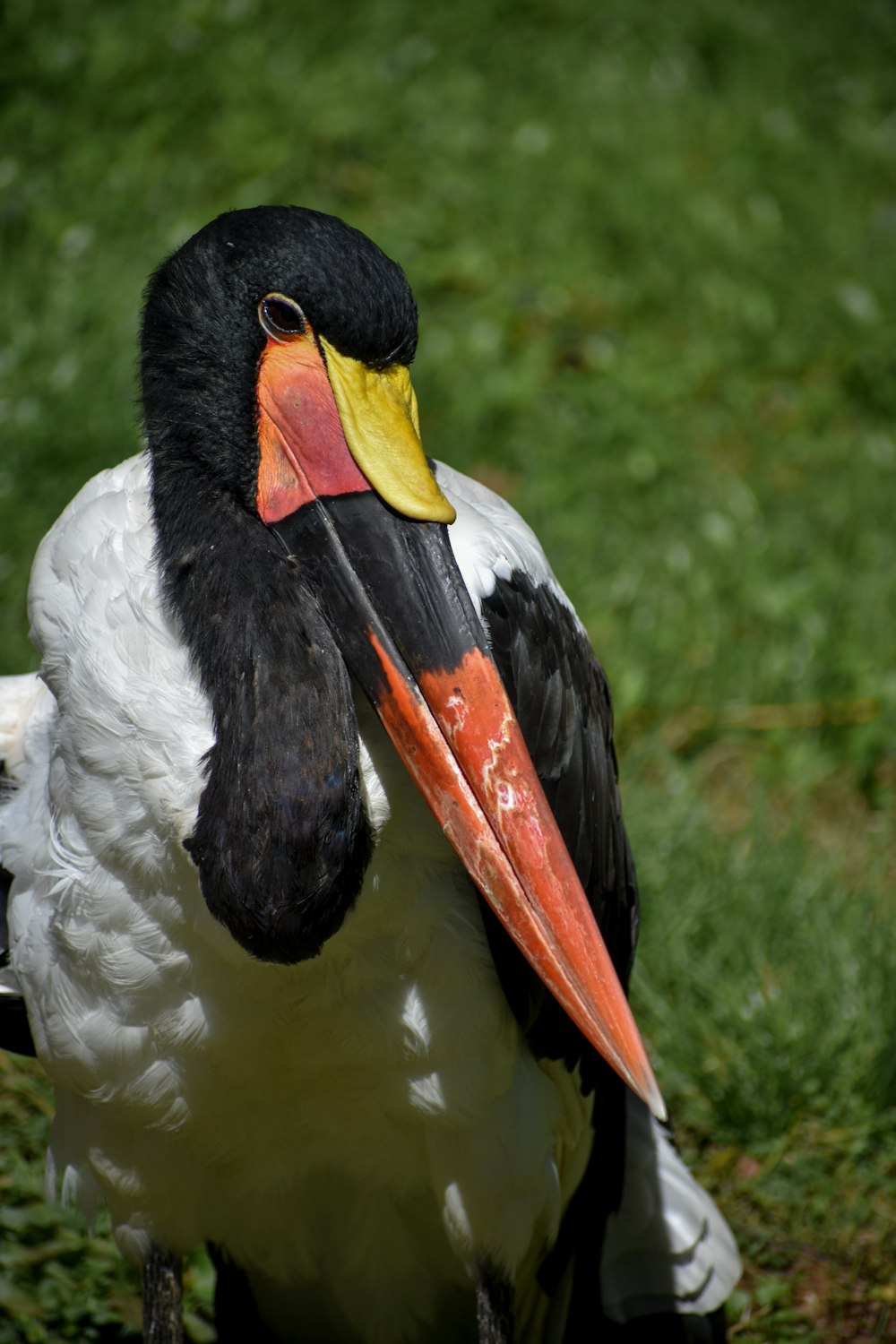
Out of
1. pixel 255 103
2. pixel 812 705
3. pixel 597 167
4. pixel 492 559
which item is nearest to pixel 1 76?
pixel 255 103

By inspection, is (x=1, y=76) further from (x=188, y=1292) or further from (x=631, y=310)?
(x=188, y=1292)

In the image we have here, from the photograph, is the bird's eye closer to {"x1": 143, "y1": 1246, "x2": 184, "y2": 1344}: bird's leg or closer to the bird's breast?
the bird's breast

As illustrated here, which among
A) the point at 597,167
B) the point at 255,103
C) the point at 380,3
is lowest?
the point at 597,167

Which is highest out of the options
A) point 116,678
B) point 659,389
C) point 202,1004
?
point 659,389

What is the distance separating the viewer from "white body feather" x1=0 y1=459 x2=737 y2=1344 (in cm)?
213

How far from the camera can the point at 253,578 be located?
210 centimetres

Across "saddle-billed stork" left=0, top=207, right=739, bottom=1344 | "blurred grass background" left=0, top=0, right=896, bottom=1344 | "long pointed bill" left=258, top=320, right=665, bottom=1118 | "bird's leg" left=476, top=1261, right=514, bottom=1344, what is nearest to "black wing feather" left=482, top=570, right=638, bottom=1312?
"saddle-billed stork" left=0, top=207, right=739, bottom=1344

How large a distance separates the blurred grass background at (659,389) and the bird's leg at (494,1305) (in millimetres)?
598

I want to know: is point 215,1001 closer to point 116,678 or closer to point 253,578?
point 116,678

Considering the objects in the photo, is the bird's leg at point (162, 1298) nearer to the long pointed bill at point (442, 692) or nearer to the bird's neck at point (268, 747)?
the bird's neck at point (268, 747)

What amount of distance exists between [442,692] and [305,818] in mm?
243

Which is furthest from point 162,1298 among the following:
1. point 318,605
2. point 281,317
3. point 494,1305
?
point 281,317

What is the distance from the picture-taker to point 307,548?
2074 millimetres

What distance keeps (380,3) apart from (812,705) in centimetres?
397
